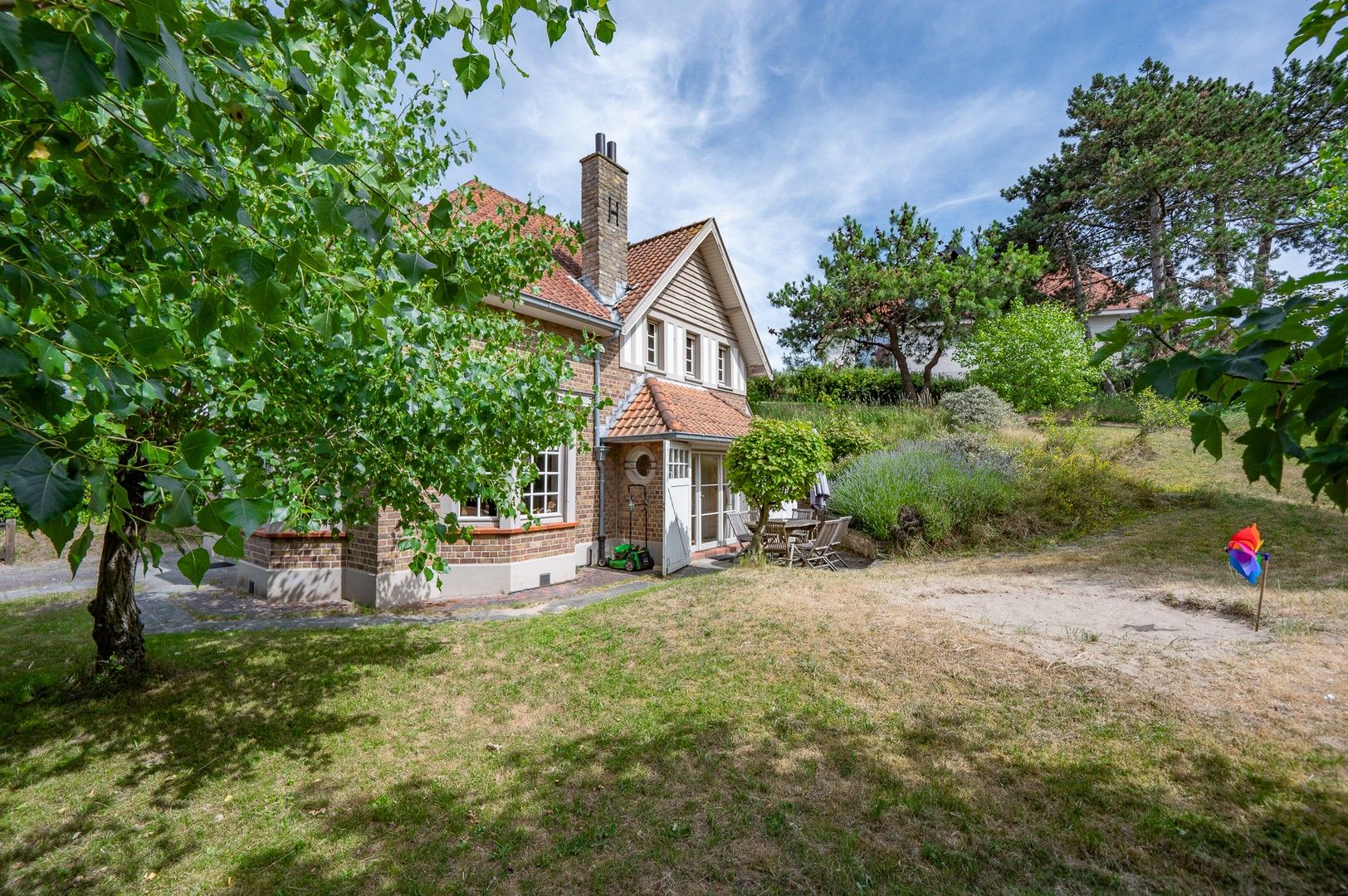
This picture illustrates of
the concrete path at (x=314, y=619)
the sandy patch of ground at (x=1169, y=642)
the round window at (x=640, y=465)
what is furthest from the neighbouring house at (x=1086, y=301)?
the concrete path at (x=314, y=619)

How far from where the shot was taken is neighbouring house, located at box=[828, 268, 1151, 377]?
27.8 metres

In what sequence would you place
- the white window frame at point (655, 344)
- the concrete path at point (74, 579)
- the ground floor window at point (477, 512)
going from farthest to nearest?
the white window frame at point (655, 344)
the concrete path at point (74, 579)
the ground floor window at point (477, 512)

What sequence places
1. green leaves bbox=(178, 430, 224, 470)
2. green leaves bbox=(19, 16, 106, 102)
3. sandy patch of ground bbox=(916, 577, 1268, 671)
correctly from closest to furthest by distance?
1. green leaves bbox=(19, 16, 106, 102)
2. green leaves bbox=(178, 430, 224, 470)
3. sandy patch of ground bbox=(916, 577, 1268, 671)

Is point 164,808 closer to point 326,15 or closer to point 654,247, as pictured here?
point 326,15

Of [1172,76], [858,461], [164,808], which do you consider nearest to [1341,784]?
[164,808]

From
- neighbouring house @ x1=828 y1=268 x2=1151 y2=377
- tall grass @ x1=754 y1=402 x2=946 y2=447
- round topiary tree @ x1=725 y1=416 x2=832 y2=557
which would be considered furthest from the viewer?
neighbouring house @ x1=828 y1=268 x2=1151 y2=377

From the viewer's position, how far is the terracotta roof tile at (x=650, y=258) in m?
13.0

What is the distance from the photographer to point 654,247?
15227mm

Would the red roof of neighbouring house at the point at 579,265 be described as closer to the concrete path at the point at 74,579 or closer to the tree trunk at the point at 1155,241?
the concrete path at the point at 74,579

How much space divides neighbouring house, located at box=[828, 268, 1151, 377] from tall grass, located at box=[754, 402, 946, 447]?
21.9 ft

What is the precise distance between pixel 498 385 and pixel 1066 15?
6917 millimetres

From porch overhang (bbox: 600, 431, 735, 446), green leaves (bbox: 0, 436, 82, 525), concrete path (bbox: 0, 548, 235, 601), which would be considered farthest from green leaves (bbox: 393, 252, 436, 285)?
concrete path (bbox: 0, 548, 235, 601)

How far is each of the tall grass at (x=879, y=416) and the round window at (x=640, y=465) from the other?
6302mm

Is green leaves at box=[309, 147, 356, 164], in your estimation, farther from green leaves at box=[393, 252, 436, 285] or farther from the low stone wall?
the low stone wall
